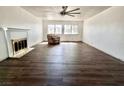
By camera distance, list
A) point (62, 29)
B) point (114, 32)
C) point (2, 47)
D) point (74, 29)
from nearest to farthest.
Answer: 1. point (2, 47)
2. point (114, 32)
3. point (62, 29)
4. point (74, 29)

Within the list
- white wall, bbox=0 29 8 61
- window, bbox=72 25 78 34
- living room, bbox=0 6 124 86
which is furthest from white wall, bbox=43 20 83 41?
white wall, bbox=0 29 8 61

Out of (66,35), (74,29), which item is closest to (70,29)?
(74,29)

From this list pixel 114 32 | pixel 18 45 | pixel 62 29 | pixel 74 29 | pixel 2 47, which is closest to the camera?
pixel 2 47

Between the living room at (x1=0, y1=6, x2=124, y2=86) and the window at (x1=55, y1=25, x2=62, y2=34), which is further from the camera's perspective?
the window at (x1=55, y1=25, x2=62, y2=34)

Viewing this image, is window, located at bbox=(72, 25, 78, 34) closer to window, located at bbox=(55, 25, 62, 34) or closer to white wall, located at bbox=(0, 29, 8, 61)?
window, located at bbox=(55, 25, 62, 34)

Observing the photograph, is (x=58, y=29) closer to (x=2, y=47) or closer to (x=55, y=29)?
(x=55, y=29)

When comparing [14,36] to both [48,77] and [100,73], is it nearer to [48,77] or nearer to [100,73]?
[48,77]

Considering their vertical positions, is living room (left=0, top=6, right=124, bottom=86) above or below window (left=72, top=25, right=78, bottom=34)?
below

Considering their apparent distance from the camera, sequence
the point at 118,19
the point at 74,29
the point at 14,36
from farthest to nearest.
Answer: the point at 74,29, the point at 14,36, the point at 118,19

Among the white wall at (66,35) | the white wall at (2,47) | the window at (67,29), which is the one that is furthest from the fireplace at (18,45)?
the window at (67,29)

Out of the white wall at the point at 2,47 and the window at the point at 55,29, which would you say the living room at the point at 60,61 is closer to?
the white wall at the point at 2,47

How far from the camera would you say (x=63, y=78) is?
297 cm
